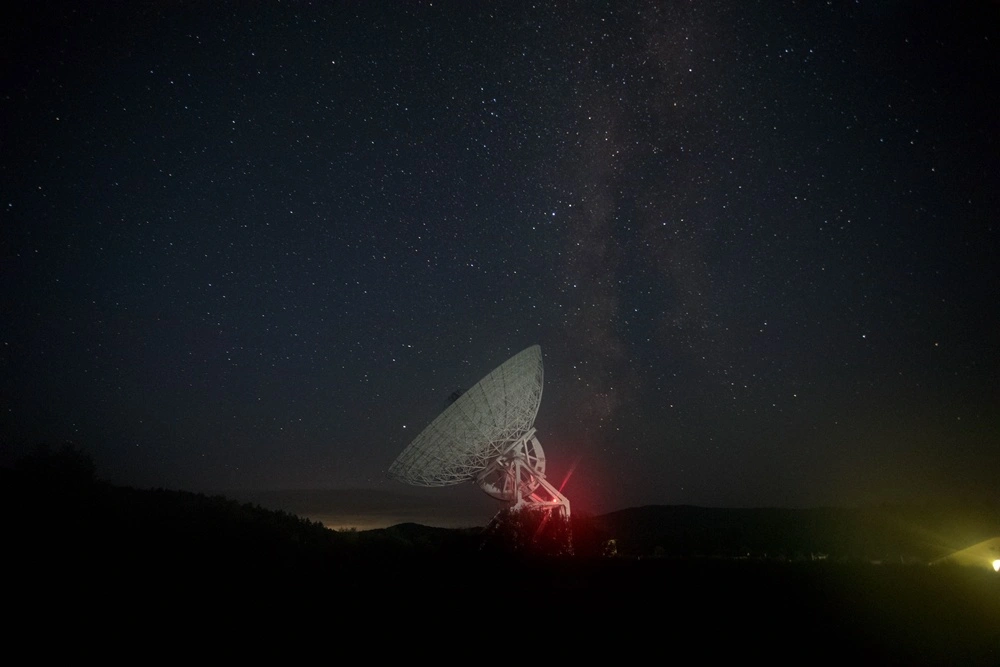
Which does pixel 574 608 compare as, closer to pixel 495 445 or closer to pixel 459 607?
pixel 459 607

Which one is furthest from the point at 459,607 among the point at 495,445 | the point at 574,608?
the point at 495,445

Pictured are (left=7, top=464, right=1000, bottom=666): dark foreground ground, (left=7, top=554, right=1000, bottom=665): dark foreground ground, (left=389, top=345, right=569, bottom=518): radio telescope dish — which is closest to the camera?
(left=7, top=464, right=1000, bottom=666): dark foreground ground

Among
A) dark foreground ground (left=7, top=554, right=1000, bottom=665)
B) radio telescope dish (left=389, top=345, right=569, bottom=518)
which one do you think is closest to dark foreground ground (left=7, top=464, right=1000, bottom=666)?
dark foreground ground (left=7, top=554, right=1000, bottom=665)

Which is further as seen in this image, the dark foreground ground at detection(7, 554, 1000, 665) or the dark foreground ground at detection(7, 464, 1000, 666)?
the dark foreground ground at detection(7, 554, 1000, 665)

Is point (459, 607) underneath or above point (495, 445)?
underneath

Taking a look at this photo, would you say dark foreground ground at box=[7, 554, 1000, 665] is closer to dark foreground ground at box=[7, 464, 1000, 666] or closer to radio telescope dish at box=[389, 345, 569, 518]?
dark foreground ground at box=[7, 464, 1000, 666]

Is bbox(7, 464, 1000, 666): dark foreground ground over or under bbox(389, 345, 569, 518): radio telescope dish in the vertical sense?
under

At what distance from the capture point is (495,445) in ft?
77.7

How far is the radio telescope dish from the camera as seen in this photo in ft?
71.2

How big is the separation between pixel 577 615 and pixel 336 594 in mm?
3741

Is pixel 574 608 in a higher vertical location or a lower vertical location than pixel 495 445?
lower

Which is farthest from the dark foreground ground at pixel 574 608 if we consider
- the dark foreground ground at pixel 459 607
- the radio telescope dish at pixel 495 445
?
the radio telescope dish at pixel 495 445

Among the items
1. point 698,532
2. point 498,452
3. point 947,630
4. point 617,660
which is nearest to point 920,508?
point 698,532

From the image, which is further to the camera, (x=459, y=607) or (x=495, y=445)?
(x=495, y=445)
